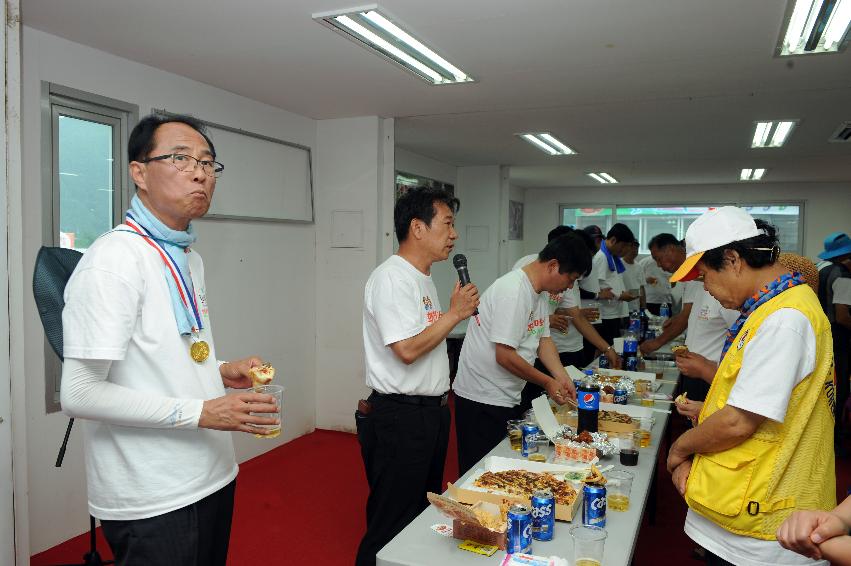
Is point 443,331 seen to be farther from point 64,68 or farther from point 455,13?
point 64,68

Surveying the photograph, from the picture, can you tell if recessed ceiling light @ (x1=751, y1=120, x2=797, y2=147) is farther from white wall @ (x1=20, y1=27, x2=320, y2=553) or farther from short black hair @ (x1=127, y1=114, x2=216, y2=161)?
short black hair @ (x1=127, y1=114, x2=216, y2=161)

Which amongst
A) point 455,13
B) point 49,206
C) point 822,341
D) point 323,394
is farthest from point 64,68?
point 822,341

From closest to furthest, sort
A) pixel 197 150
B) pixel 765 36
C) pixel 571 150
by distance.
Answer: pixel 197 150 → pixel 765 36 → pixel 571 150

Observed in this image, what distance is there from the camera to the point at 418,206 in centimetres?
255

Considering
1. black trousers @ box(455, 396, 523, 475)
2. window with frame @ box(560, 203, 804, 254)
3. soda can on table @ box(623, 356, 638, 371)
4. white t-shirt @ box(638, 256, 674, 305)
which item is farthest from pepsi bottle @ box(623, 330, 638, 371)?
window with frame @ box(560, 203, 804, 254)

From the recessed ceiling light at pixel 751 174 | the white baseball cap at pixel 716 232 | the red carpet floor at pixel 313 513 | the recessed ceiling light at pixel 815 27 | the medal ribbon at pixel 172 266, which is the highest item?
the recessed ceiling light at pixel 751 174

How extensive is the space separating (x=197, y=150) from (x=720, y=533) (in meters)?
1.78

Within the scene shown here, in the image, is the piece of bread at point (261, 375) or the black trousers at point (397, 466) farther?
the black trousers at point (397, 466)

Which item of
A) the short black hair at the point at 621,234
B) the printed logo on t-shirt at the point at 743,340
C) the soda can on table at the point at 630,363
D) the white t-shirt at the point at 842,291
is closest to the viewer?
the printed logo on t-shirt at the point at 743,340

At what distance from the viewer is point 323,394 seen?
5418mm

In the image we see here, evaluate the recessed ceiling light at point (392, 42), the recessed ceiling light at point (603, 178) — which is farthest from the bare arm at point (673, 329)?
the recessed ceiling light at point (603, 178)

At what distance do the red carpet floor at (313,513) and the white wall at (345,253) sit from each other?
1.65 ft

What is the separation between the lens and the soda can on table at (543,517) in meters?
1.66

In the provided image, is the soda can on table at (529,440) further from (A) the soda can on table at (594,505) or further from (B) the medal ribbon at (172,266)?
(B) the medal ribbon at (172,266)
